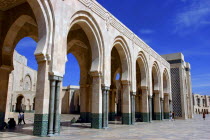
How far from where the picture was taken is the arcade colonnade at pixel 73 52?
6.27 m

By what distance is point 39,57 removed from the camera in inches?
246

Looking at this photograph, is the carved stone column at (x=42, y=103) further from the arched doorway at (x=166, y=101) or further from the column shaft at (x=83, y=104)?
the arched doorway at (x=166, y=101)

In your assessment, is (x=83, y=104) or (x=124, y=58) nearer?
(x=124, y=58)

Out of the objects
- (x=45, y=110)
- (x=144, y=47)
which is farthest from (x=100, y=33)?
(x=144, y=47)

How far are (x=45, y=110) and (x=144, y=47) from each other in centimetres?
938

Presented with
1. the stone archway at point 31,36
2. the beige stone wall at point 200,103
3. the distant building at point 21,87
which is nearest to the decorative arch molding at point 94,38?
the stone archway at point 31,36

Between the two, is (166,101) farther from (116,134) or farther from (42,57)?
(42,57)

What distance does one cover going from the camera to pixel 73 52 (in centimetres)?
1282

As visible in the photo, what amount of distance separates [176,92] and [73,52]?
1155 centimetres

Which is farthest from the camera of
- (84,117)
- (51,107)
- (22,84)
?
(22,84)

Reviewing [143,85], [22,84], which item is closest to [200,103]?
[143,85]

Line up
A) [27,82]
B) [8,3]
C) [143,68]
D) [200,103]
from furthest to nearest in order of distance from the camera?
[200,103], [27,82], [143,68], [8,3]

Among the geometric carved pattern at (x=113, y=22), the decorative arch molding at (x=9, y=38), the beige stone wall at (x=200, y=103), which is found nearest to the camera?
the decorative arch molding at (x=9, y=38)

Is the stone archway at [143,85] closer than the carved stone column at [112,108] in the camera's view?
Yes
